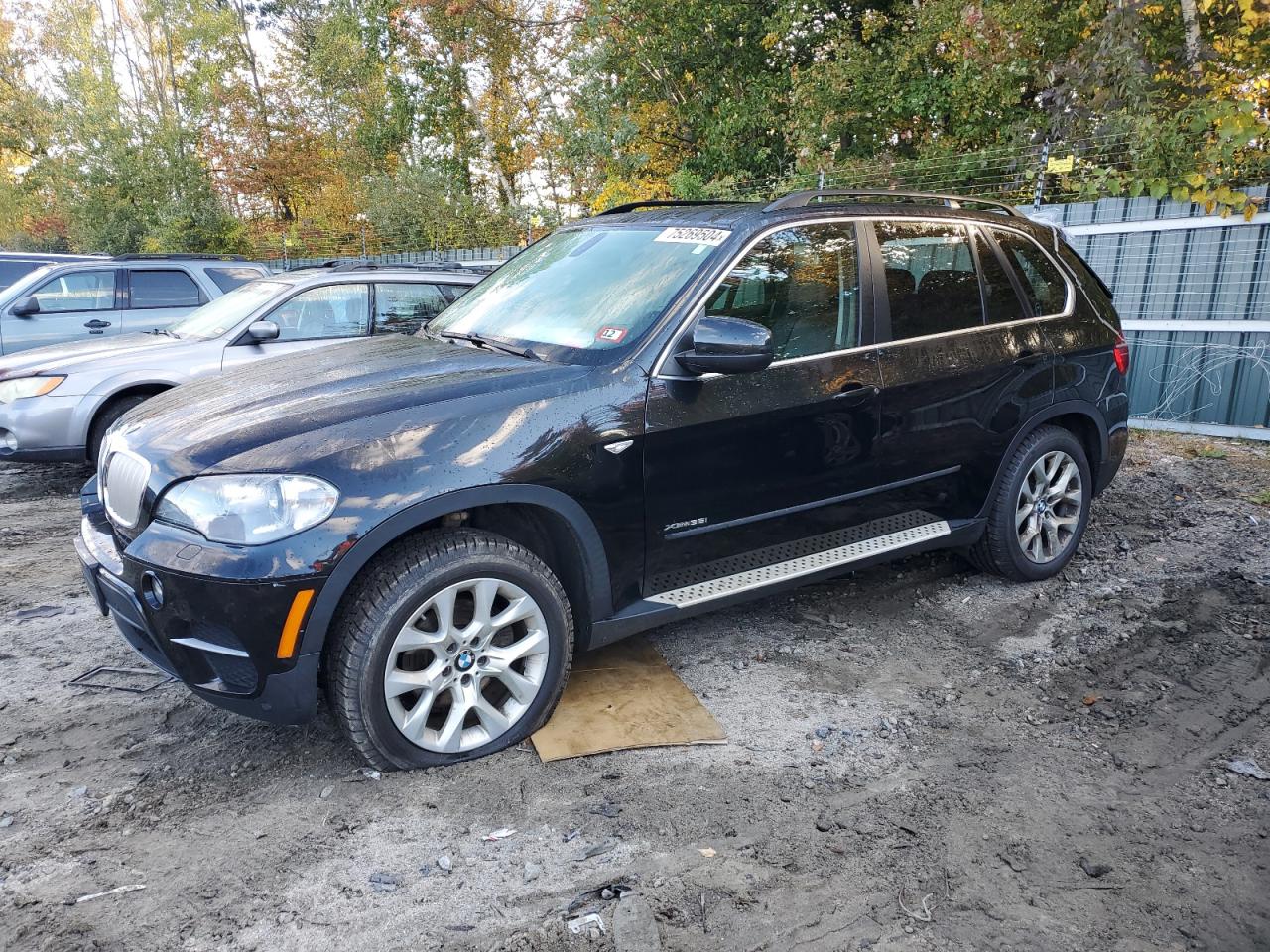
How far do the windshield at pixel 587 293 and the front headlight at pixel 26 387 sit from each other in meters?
3.90

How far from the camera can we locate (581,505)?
124 inches

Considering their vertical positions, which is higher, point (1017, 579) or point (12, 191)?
point (12, 191)

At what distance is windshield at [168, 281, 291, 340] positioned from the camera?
22.4ft

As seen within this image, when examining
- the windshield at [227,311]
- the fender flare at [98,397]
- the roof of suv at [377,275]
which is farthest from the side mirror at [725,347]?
the fender flare at [98,397]

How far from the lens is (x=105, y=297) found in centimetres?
902

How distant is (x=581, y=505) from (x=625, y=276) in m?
1.08

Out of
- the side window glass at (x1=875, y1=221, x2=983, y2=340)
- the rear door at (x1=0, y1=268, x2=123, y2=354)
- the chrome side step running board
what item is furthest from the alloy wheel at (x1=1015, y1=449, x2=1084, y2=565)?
the rear door at (x1=0, y1=268, x2=123, y2=354)

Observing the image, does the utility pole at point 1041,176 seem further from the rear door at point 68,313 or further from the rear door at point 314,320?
the rear door at point 68,313

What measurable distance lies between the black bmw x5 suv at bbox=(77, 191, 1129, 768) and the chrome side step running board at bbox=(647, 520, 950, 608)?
13 mm

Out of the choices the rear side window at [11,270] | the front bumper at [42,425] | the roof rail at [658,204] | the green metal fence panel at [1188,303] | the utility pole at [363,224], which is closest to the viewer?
the roof rail at [658,204]

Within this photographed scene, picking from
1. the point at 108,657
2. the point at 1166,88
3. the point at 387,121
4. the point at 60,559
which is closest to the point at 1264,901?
the point at 108,657

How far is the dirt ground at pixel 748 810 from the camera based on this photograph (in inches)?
93.7

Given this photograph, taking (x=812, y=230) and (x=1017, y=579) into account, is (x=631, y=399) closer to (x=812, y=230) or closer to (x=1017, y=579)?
(x=812, y=230)

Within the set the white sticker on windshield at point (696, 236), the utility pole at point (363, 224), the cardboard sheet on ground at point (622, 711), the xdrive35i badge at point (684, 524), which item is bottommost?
the cardboard sheet on ground at point (622, 711)
